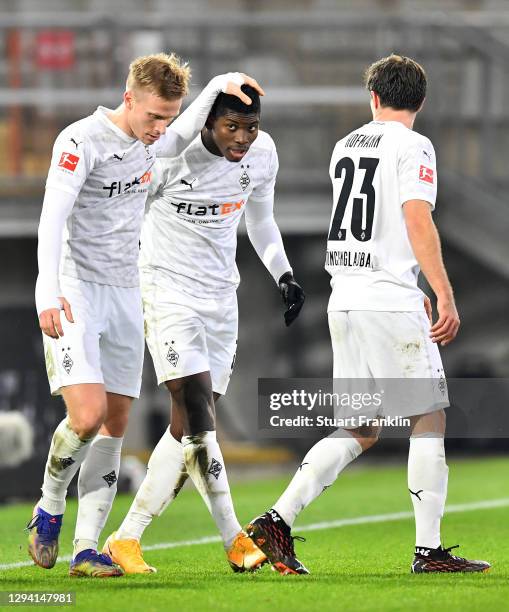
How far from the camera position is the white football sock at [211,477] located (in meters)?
6.54

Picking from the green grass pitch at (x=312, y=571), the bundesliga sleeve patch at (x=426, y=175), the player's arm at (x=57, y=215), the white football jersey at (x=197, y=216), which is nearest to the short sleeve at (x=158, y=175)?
the white football jersey at (x=197, y=216)

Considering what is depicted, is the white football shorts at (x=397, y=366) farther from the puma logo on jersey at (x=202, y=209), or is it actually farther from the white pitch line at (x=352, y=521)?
the white pitch line at (x=352, y=521)

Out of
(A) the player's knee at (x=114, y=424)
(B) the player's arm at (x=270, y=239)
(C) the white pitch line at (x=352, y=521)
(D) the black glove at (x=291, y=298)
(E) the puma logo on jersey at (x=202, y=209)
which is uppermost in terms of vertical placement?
(E) the puma logo on jersey at (x=202, y=209)

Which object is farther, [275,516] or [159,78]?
[275,516]

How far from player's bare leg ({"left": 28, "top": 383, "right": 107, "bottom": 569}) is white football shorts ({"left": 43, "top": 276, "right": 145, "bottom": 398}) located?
0.07 meters

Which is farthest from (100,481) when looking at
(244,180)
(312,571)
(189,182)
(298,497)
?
(244,180)

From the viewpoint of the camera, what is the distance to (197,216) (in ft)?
22.5

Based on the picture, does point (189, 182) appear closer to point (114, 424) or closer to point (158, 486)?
point (114, 424)

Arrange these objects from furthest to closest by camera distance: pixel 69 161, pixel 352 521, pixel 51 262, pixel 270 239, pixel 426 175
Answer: pixel 352 521 < pixel 270 239 < pixel 426 175 < pixel 69 161 < pixel 51 262

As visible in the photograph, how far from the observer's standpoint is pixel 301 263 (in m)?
19.3

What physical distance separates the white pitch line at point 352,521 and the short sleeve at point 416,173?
2465 millimetres

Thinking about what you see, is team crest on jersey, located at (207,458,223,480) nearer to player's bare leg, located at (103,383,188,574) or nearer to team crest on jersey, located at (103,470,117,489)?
player's bare leg, located at (103,383,188,574)

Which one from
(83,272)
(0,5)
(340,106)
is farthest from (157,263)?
(0,5)

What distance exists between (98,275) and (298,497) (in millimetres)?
1243
